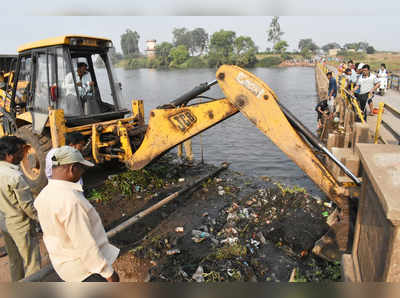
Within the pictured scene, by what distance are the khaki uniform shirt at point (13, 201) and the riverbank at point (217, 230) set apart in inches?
53.6

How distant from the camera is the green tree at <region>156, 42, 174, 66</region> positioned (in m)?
84.6

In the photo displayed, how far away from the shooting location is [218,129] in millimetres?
13688

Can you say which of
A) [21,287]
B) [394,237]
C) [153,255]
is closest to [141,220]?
[153,255]

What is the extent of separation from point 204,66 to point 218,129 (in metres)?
70.1

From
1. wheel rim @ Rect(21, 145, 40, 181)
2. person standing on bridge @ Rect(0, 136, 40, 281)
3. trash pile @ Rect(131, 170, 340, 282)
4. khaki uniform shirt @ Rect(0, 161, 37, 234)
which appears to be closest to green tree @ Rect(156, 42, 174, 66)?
wheel rim @ Rect(21, 145, 40, 181)

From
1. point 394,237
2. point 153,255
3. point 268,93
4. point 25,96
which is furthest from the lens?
point 25,96

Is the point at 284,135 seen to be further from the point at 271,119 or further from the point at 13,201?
the point at 13,201

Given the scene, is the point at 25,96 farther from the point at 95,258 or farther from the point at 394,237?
the point at 394,237

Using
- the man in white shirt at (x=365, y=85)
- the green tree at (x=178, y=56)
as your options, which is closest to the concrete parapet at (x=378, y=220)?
the man in white shirt at (x=365, y=85)

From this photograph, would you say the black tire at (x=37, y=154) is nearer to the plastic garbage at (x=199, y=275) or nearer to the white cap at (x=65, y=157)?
the plastic garbage at (x=199, y=275)

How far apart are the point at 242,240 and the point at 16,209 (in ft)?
10.2

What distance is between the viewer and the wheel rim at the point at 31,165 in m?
5.88

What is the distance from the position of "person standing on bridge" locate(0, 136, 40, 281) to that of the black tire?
8.60ft

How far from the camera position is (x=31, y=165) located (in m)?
5.99
